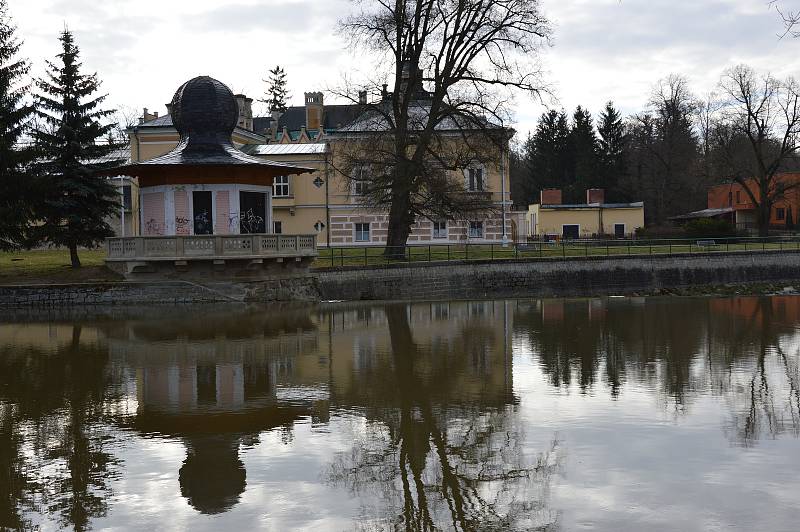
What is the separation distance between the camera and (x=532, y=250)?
40.8 metres

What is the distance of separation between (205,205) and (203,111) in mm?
3658

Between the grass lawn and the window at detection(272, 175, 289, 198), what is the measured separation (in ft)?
39.7

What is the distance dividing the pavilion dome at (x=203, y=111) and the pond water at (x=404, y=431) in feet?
40.2

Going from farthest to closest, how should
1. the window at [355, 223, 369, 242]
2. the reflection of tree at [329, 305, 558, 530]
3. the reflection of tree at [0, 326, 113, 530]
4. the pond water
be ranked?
the window at [355, 223, 369, 242], the reflection of tree at [0, 326, 113, 530], the pond water, the reflection of tree at [329, 305, 558, 530]

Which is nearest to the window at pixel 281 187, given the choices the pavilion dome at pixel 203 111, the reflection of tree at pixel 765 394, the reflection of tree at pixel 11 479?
the pavilion dome at pixel 203 111

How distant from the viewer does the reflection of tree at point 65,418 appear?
8664 mm

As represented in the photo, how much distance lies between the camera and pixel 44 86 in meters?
32.9

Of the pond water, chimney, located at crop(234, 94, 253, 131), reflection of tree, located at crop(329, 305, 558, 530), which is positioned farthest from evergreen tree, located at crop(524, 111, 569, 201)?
reflection of tree, located at crop(329, 305, 558, 530)

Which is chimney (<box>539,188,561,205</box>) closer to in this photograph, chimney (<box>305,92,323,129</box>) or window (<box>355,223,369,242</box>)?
chimney (<box>305,92,323,129</box>)

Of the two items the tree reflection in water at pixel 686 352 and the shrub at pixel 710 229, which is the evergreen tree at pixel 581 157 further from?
the tree reflection in water at pixel 686 352

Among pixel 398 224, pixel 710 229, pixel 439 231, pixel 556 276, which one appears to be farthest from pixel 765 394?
pixel 710 229

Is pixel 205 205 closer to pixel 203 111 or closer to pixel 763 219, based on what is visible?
pixel 203 111

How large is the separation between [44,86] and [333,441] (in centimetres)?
2719

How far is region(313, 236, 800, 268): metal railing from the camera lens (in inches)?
1410
